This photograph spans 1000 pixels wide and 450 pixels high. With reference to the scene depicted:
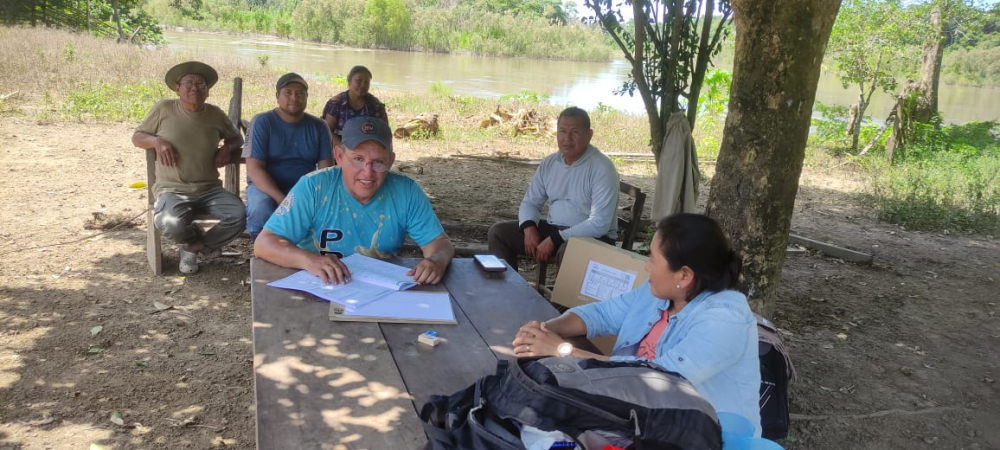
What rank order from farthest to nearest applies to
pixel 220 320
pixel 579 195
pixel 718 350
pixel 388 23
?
pixel 388 23 < pixel 579 195 < pixel 220 320 < pixel 718 350

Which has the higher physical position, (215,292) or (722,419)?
(722,419)

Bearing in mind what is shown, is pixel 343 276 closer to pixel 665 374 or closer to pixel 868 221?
pixel 665 374

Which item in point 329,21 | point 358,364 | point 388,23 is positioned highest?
point 329,21

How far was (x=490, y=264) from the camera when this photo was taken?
290cm

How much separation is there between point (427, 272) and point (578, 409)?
55.9 inches

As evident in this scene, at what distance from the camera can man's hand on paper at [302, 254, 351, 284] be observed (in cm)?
251

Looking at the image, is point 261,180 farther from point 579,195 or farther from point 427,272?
point 427,272

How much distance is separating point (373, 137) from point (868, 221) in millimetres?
7074

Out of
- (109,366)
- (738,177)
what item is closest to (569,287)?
(738,177)

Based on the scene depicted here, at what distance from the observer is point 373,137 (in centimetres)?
281

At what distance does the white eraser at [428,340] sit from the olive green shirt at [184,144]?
11.3 feet

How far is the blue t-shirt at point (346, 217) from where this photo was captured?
9.31ft

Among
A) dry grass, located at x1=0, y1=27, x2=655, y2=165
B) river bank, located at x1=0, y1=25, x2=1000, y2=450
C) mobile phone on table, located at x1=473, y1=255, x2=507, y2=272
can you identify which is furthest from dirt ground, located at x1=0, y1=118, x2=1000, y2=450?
dry grass, located at x1=0, y1=27, x2=655, y2=165

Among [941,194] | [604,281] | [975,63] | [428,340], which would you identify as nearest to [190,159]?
[604,281]
